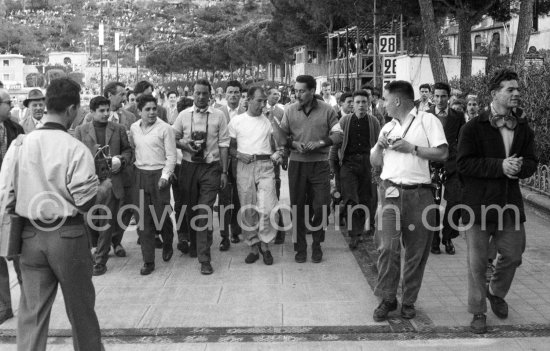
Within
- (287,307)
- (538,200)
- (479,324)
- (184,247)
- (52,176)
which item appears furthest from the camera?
(538,200)

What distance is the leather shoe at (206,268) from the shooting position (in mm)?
7344

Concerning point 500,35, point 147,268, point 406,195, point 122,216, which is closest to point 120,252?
point 122,216

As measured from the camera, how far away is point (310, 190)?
7.83 meters

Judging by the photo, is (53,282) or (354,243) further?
(354,243)

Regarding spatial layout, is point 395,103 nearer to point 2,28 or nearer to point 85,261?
point 85,261

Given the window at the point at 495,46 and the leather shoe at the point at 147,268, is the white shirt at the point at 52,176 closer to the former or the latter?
the leather shoe at the point at 147,268

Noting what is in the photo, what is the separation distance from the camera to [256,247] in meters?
7.95

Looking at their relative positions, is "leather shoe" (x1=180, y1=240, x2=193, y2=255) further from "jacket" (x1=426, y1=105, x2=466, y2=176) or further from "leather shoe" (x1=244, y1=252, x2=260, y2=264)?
"jacket" (x1=426, y1=105, x2=466, y2=176)

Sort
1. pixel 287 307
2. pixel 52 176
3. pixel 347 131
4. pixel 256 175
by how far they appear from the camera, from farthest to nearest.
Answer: pixel 347 131
pixel 256 175
pixel 287 307
pixel 52 176

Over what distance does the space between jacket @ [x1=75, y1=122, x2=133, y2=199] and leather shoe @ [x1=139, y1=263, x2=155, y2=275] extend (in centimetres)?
82

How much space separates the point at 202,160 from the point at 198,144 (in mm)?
188

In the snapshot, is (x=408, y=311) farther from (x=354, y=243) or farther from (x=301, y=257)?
(x=354, y=243)

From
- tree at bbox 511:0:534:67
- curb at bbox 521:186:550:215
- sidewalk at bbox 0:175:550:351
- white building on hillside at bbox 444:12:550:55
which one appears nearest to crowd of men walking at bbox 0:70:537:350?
sidewalk at bbox 0:175:550:351

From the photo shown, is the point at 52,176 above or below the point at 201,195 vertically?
above
